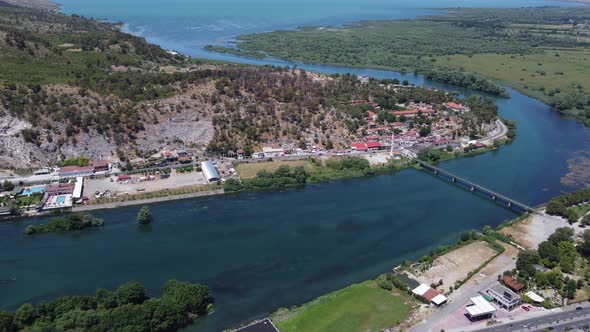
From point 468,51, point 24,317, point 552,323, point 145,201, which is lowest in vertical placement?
point 552,323

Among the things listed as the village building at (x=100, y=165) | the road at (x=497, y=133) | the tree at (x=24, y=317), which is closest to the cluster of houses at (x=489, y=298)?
the tree at (x=24, y=317)

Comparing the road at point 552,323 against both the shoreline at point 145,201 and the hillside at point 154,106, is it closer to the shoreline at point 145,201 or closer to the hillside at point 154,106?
the shoreline at point 145,201

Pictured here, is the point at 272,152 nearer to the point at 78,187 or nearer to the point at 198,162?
the point at 198,162

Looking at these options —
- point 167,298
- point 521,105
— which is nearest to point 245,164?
point 167,298

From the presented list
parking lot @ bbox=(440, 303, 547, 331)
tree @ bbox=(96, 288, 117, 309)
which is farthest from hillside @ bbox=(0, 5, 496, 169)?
parking lot @ bbox=(440, 303, 547, 331)

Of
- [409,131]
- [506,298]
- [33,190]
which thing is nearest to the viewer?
[506,298]

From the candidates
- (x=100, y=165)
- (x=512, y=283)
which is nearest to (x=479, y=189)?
(x=512, y=283)
